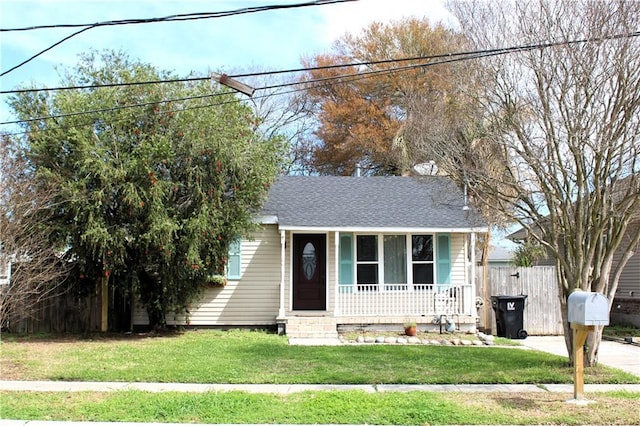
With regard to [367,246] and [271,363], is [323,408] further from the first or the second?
[367,246]

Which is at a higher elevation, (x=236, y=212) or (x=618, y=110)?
(x=618, y=110)

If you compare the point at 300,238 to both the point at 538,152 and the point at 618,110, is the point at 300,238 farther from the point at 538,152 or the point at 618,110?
the point at 618,110

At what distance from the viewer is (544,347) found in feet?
45.7

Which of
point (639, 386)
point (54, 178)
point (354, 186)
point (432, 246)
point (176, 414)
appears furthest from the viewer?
point (354, 186)

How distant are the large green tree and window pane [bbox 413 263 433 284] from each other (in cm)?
515

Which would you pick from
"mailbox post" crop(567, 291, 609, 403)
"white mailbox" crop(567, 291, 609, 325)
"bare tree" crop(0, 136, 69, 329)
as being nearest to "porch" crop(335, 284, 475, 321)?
"bare tree" crop(0, 136, 69, 329)

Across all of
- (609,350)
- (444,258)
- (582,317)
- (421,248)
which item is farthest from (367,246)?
(582,317)

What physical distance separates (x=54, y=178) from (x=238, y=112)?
421 cm

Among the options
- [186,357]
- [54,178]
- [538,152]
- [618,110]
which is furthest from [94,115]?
[618,110]

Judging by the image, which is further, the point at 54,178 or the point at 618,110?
the point at 54,178

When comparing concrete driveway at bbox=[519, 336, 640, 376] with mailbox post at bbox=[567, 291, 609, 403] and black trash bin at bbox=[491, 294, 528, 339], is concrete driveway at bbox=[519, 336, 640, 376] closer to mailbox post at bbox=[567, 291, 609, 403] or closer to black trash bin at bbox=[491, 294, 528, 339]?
black trash bin at bbox=[491, 294, 528, 339]

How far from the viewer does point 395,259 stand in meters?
17.0

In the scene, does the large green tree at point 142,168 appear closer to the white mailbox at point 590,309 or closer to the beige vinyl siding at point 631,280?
the white mailbox at point 590,309

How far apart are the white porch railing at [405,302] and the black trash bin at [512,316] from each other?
2.67 feet
